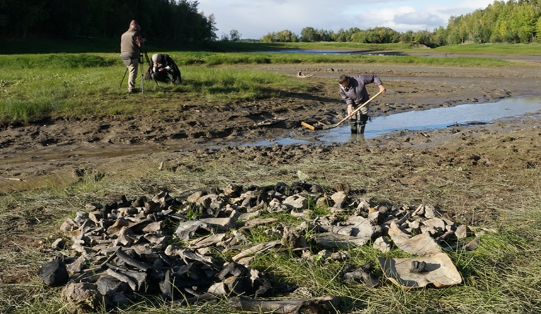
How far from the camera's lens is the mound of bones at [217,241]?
407cm

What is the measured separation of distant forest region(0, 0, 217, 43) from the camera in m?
42.6

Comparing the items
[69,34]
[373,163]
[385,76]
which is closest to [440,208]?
[373,163]

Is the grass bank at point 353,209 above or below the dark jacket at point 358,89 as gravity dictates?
below

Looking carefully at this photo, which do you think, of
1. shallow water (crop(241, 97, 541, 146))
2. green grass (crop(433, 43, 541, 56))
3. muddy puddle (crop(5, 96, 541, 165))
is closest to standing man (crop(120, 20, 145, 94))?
muddy puddle (crop(5, 96, 541, 165))

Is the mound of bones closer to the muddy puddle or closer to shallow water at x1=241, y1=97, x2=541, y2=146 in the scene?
the muddy puddle

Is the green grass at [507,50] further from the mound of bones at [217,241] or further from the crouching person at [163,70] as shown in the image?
the mound of bones at [217,241]

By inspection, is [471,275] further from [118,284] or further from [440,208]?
[118,284]

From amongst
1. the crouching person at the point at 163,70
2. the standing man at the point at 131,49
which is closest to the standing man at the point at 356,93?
the crouching person at the point at 163,70

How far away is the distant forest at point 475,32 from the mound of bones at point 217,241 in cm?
7883

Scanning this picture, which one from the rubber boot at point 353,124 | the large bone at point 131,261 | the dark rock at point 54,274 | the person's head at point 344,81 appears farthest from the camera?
the rubber boot at point 353,124

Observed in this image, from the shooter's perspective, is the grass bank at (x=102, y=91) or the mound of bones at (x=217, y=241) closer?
the mound of bones at (x=217, y=241)

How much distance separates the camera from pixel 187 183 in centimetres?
745

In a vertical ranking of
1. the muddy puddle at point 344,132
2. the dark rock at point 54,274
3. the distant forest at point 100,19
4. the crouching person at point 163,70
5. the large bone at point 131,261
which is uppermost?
the distant forest at point 100,19

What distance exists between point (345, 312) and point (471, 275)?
1204mm
